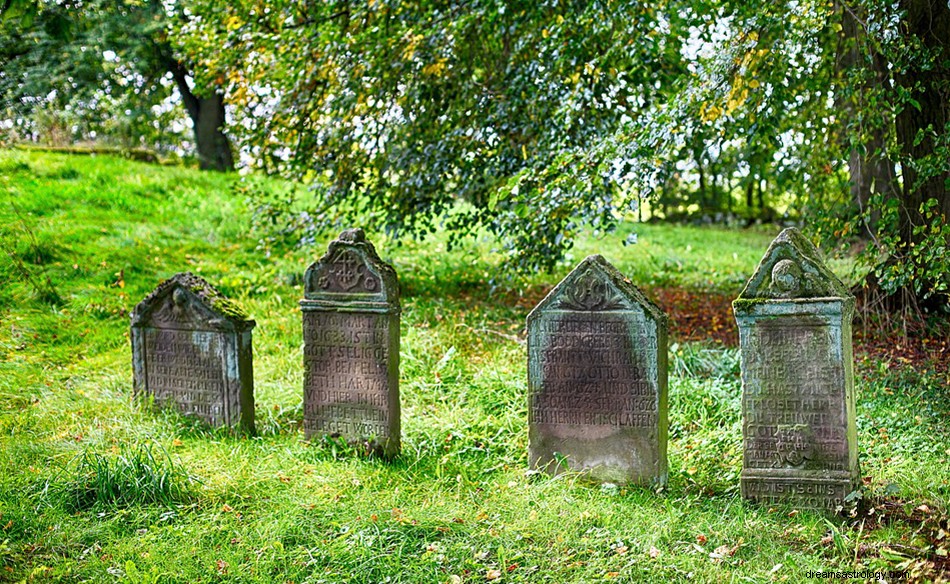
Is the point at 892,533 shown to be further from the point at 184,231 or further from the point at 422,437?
the point at 184,231

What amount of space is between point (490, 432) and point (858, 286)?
16.1 ft

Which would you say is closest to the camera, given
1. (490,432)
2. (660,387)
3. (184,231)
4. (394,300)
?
(660,387)

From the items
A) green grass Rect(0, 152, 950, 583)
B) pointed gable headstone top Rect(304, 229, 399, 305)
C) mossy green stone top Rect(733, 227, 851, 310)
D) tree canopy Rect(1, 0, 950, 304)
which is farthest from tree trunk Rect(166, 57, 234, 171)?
mossy green stone top Rect(733, 227, 851, 310)

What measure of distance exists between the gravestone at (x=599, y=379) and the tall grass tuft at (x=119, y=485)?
92.8 inches

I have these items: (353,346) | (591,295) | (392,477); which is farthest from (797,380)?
(353,346)

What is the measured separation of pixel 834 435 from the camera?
4914mm

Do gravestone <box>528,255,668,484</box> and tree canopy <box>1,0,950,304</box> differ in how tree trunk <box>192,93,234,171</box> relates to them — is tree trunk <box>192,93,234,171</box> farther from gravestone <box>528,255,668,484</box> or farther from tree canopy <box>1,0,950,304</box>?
gravestone <box>528,255,668,484</box>

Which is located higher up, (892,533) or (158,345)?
(158,345)

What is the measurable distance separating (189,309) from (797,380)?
14.6 ft

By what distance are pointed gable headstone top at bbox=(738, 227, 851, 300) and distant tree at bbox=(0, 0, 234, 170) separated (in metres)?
11.2

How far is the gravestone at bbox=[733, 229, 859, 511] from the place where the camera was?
4.88m

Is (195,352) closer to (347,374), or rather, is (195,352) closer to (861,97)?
(347,374)

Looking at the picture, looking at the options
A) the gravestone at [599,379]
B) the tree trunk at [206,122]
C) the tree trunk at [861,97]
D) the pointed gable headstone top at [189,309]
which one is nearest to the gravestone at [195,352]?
the pointed gable headstone top at [189,309]

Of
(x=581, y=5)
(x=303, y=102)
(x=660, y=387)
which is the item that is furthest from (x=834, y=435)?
(x=303, y=102)
